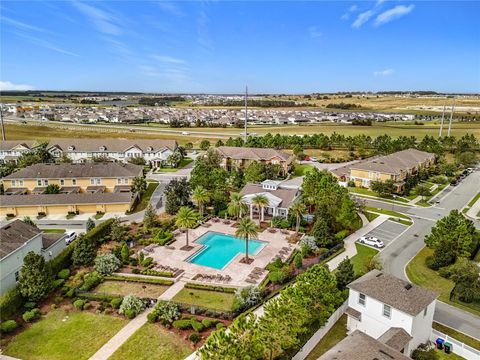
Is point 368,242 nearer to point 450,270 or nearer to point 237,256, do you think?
point 450,270

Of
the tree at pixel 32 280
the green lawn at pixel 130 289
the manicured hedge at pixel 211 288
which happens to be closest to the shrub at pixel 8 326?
the tree at pixel 32 280

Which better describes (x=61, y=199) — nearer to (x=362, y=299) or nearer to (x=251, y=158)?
(x=251, y=158)

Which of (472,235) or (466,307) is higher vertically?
(472,235)

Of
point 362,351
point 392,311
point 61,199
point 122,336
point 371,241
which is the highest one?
point 362,351

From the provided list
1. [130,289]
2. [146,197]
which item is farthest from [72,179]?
[130,289]

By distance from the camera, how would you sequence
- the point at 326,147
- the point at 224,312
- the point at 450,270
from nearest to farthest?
the point at 224,312 < the point at 450,270 < the point at 326,147

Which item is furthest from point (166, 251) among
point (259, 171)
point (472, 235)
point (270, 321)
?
point (472, 235)
